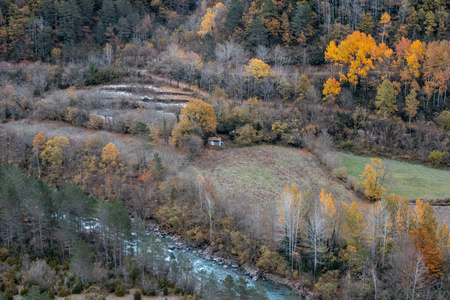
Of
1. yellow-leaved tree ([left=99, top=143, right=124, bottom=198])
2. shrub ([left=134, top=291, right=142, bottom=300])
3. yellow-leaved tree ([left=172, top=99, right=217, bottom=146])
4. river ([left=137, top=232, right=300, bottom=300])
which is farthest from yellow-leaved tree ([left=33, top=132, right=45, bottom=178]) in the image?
shrub ([left=134, top=291, right=142, bottom=300])

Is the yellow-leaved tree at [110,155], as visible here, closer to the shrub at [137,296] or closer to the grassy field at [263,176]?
the grassy field at [263,176]

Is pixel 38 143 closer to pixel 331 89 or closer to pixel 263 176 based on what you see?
pixel 263 176

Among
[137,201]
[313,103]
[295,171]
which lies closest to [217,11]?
[313,103]

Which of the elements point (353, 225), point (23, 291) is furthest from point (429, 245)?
point (23, 291)

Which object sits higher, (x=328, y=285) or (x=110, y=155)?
(x=110, y=155)

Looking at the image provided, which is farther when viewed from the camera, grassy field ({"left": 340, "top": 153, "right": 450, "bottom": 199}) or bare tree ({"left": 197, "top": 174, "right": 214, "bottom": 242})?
grassy field ({"left": 340, "top": 153, "right": 450, "bottom": 199})

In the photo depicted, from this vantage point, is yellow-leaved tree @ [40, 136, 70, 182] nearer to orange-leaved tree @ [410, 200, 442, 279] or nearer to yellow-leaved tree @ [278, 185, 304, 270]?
yellow-leaved tree @ [278, 185, 304, 270]
